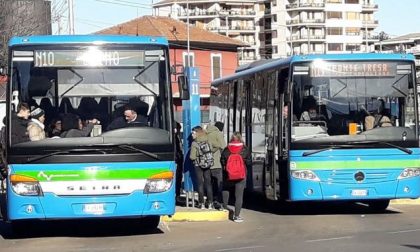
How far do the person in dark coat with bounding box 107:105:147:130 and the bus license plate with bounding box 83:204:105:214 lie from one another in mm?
1197

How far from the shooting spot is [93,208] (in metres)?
13.0

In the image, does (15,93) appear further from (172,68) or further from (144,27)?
(144,27)

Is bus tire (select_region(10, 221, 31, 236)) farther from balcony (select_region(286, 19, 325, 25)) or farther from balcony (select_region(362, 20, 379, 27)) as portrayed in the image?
balcony (select_region(362, 20, 379, 27))

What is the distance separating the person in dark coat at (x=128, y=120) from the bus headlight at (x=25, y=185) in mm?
1393

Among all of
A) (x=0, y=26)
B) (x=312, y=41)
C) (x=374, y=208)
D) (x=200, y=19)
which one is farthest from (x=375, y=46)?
(x=374, y=208)

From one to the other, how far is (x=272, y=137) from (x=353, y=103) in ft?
6.60

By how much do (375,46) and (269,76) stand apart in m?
111

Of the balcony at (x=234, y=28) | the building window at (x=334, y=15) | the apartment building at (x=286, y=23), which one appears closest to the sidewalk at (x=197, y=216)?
the apartment building at (x=286, y=23)

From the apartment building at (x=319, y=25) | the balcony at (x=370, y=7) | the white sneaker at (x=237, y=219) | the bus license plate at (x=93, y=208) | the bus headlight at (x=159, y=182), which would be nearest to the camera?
the bus license plate at (x=93, y=208)

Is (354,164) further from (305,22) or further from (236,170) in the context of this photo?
(305,22)

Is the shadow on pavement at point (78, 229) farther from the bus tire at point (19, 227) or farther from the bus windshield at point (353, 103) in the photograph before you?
the bus windshield at point (353, 103)

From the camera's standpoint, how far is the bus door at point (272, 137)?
17.3 m

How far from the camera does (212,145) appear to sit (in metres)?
17.6

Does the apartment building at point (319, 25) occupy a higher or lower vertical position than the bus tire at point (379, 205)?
higher
